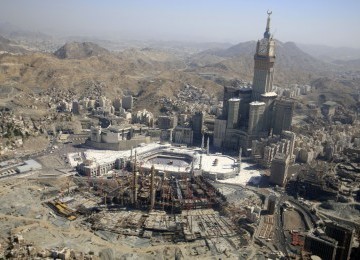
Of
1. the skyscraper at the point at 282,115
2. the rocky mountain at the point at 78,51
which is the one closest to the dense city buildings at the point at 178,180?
the skyscraper at the point at 282,115

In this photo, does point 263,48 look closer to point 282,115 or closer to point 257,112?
point 257,112

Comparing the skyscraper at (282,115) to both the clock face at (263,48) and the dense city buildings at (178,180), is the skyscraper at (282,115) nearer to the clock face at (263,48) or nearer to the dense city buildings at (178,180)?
the dense city buildings at (178,180)

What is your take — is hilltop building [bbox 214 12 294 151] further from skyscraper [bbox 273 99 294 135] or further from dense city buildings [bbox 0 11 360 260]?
dense city buildings [bbox 0 11 360 260]

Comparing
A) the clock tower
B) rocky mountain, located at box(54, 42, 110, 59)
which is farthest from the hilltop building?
rocky mountain, located at box(54, 42, 110, 59)

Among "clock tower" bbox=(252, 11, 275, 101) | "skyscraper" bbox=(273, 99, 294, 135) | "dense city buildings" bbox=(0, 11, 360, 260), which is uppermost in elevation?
"clock tower" bbox=(252, 11, 275, 101)

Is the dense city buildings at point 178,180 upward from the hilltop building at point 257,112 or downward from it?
downward

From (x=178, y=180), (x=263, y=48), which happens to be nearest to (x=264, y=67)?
(x=263, y=48)
